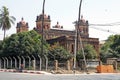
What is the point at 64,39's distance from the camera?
8044 centimetres

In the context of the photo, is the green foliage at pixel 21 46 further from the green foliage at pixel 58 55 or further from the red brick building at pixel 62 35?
the red brick building at pixel 62 35

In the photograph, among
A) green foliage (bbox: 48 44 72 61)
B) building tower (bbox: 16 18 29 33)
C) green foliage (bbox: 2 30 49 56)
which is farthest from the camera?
building tower (bbox: 16 18 29 33)

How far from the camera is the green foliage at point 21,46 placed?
66062 millimetres

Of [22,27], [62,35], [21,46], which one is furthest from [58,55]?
[22,27]

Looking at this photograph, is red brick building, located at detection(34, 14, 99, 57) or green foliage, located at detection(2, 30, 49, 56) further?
red brick building, located at detection(34, 14, 99, 57)

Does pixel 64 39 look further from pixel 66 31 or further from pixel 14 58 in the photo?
pixel 66 31

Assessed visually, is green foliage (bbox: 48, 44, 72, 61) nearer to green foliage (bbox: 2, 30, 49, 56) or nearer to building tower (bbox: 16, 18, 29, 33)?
green foliage (bbox: 2, 30, 49, 56)

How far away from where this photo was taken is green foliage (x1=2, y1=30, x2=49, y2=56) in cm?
6606

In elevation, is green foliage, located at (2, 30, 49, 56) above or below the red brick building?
below

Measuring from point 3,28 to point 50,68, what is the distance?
33.2 metres

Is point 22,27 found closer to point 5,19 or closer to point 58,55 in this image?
point 5,19

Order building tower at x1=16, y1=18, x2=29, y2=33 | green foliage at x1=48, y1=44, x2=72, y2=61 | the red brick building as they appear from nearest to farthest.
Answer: green foliage at x1=48, y1=44, x2=72, y2=61 < the red brick building < building tower at x1=16, y1=18, x2=29, y2=33

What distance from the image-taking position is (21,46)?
219 feet

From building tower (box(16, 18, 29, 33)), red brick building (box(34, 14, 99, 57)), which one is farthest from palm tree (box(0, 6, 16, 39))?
building tower (box(16, 18, 29, 33))
